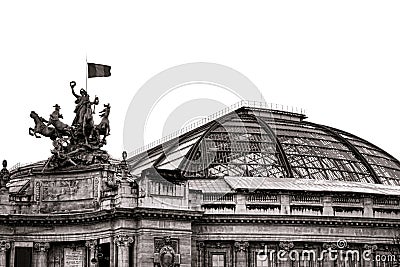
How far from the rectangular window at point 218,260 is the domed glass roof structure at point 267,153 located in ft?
25.1

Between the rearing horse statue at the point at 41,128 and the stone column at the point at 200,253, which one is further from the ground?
the rearing horse statue at the point at 41,128

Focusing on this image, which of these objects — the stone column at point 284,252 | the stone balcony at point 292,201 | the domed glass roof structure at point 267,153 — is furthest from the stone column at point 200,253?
the domed glass roof structure at point 267,153

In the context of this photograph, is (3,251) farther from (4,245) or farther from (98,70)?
(98,70)

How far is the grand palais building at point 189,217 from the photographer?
63.9 metres

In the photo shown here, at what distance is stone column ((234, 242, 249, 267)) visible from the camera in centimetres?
6669

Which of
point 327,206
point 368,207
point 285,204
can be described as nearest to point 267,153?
point 285,204

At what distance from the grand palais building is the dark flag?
20.5 ft

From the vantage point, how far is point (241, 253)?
66.8 m

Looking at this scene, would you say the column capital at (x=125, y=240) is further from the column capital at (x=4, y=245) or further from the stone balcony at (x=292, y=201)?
the column capital at (x=4, y=245)

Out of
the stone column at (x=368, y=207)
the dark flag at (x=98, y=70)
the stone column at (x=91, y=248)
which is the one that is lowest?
the stone column at (x=91, y=248)

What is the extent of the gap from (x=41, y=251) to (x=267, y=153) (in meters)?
21.4

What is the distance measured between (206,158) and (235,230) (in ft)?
32.7

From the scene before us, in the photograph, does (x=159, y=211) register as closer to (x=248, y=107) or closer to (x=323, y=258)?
(x=323, y=258)

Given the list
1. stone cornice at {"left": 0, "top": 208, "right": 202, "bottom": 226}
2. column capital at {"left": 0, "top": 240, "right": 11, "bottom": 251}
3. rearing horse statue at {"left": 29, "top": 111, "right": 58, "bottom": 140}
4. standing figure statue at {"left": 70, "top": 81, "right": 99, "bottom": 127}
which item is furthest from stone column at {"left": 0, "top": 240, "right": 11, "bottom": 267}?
standing figure statue at {"left": 70, "top": 81, "right": 99, "bottom": 127}
